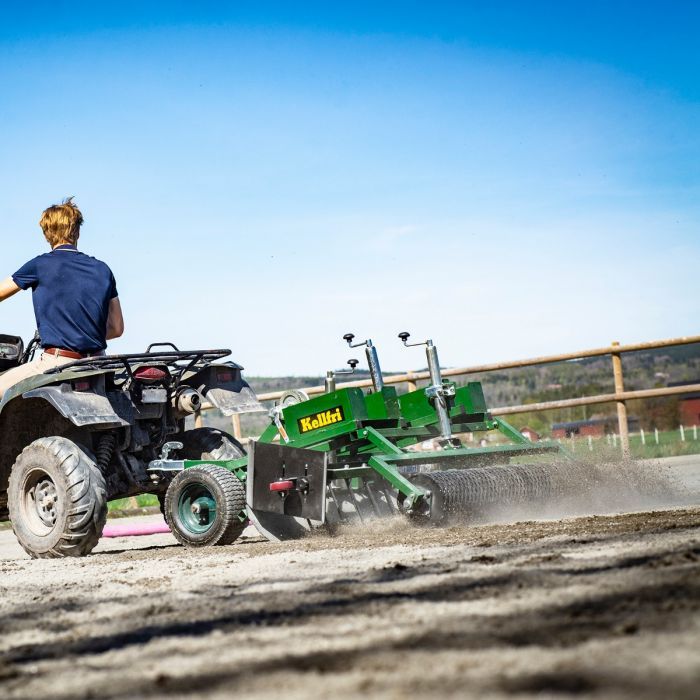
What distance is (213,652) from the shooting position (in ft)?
8.81

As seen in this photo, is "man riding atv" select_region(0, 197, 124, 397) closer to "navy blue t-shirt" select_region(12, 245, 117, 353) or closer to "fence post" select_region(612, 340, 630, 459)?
"navy blue t-shirt" select_region(12, 245, 117, 353)

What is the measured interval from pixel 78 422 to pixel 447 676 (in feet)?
13.1

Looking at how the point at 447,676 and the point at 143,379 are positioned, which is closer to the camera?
the point at 447,676

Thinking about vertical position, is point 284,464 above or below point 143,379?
below

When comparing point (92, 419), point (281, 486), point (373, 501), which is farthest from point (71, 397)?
point (373, 501)

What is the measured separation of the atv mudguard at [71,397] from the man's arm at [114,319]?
64cm

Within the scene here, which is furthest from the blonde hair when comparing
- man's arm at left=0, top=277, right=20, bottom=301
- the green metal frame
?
the green metal frame

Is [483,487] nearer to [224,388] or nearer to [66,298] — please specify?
[224,388]

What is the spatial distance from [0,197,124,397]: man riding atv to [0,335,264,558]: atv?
0.24 metres

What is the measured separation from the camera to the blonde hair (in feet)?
21.7

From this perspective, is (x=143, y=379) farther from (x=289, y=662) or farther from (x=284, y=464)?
(x=289, y=662)

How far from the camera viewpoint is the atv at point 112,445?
601 centimetres

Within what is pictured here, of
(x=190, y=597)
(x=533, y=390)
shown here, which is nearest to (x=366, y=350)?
(x=190, y=597)

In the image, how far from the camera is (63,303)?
6398 mm
